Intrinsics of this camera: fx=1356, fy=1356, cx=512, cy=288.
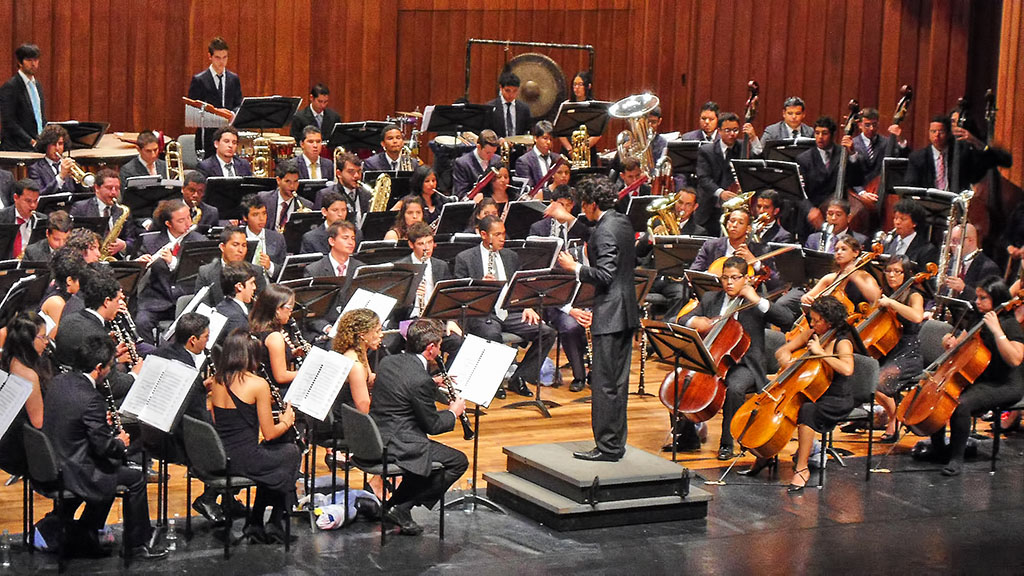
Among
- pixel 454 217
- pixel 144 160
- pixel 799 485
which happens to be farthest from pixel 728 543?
pixel 144 160

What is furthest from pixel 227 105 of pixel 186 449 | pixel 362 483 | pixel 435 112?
pixel 186 449

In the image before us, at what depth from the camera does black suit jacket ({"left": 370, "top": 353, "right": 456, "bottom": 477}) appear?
6543 mm

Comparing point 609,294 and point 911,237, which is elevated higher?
point 911,237

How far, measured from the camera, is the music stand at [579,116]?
1227 centimetres

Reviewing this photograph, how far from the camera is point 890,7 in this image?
1324 cm

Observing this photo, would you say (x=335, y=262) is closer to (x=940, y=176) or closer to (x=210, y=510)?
(x=210, y=510)

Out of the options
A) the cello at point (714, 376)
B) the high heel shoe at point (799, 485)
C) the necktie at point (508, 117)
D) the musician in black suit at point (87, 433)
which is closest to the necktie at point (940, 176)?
the cello at point (714, 376)

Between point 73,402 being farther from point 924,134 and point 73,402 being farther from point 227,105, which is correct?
point 924,134

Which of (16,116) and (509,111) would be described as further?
(509,111)

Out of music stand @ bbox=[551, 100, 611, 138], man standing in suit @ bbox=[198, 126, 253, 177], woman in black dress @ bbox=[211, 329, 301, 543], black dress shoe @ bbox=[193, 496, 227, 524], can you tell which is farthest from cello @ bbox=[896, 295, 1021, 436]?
man standing in suit @ bbox=[198, 126, 253, 177]

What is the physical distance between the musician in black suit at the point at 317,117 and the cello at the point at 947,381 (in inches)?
252

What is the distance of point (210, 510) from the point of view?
6.72 meters

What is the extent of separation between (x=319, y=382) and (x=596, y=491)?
5.25 feet

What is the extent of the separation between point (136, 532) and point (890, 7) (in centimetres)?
967
